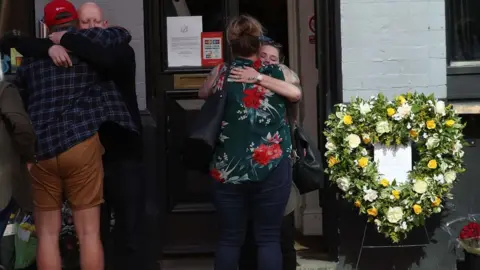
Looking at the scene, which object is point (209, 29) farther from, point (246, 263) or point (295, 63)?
point (246, 263)

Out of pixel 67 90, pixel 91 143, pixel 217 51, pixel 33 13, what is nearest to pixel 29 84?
pixel 67 90

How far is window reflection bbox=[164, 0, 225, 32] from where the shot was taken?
5.27m

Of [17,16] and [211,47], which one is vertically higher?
[17,16]

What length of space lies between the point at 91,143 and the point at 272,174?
103 cm

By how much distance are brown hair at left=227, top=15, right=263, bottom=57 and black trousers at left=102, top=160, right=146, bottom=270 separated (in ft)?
3.47

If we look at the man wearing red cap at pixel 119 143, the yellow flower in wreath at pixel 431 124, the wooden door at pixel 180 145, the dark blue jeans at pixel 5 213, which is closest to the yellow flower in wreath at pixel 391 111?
the yellow flower in wreath at pixel 431 124

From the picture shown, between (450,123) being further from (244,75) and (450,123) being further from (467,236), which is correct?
(244,75)

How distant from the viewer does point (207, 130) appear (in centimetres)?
396

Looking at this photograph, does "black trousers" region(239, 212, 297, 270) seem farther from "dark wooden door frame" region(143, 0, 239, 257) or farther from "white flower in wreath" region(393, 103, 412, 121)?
"white flower in wreath" region(393, 103, 412, 121)

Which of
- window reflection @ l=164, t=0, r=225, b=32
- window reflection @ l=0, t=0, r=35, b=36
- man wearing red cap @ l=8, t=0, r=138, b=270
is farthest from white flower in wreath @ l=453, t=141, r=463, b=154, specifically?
window reflection @ l=0, t=0, r=35, b=36

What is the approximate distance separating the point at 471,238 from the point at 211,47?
2.18m

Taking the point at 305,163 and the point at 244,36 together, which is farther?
the point at 305,163

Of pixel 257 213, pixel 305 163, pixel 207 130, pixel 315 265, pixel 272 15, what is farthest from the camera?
pixel 272 15

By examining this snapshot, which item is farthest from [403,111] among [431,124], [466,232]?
[466,232]
